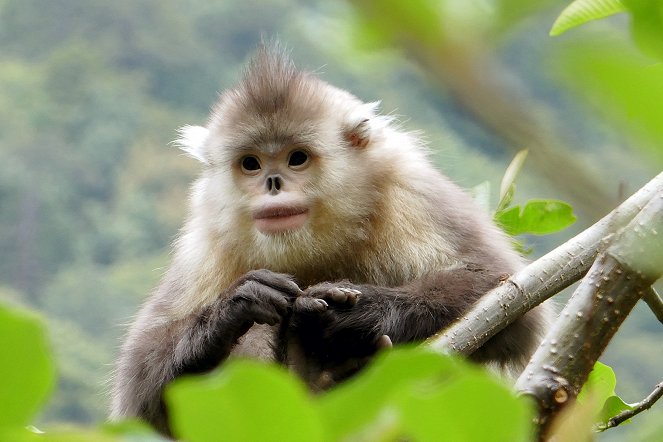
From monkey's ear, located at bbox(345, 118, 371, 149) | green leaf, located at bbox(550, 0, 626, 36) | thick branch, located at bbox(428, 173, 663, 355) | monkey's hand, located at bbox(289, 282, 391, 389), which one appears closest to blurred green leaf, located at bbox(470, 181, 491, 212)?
monkey's ear, located at bbox(345, 118, 371, 149)

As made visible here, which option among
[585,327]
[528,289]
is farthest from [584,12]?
[528,289]

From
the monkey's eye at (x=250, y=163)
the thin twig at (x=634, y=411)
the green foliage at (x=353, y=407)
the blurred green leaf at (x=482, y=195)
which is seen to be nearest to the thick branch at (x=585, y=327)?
the thin twig at (x=634, y=411)

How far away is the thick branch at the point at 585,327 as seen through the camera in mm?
2436

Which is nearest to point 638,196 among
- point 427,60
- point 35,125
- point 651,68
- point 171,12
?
point 651,68

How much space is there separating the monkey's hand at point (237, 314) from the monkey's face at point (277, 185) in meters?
0.50

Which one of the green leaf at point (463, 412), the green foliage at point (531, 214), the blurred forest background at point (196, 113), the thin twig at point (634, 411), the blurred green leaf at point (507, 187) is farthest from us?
the green foliage at point (531, 214)

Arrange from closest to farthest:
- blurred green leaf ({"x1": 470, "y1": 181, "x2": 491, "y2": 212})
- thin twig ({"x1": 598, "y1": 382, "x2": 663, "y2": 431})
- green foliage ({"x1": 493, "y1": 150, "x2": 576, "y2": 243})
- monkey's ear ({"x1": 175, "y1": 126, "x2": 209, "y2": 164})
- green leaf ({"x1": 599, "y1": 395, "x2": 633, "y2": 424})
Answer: thin twig ({"x1": 598, "y1": 382, "x2": 663, "y2": 431})
green leaf ({"x1": 599, "y1": 395, "x2": 633, "y2": 424})
green foliage ({"x1": 493, "y1": 150, "x2": 576, "y2": 243})
blurred green leaf ({"x1": 470, "y1": 181, "x2": 491, "y2": 212})
monkey's ear ({"x1": 175, "y1": 126, "x2": 209, "y2": 164})

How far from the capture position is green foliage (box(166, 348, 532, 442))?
0.97 metres

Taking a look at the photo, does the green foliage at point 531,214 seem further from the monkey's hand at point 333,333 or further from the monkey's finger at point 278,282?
the monkey's finger at point 278,282

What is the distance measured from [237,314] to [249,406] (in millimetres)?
3195

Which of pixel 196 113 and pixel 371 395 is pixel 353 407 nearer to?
pixel 371 395

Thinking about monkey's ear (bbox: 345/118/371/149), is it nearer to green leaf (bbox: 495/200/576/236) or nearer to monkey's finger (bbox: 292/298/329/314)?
green leaf (bbox: 495/200/576/236)

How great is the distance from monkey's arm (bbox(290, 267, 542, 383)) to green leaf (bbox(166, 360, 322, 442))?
3.07m

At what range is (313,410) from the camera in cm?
99
